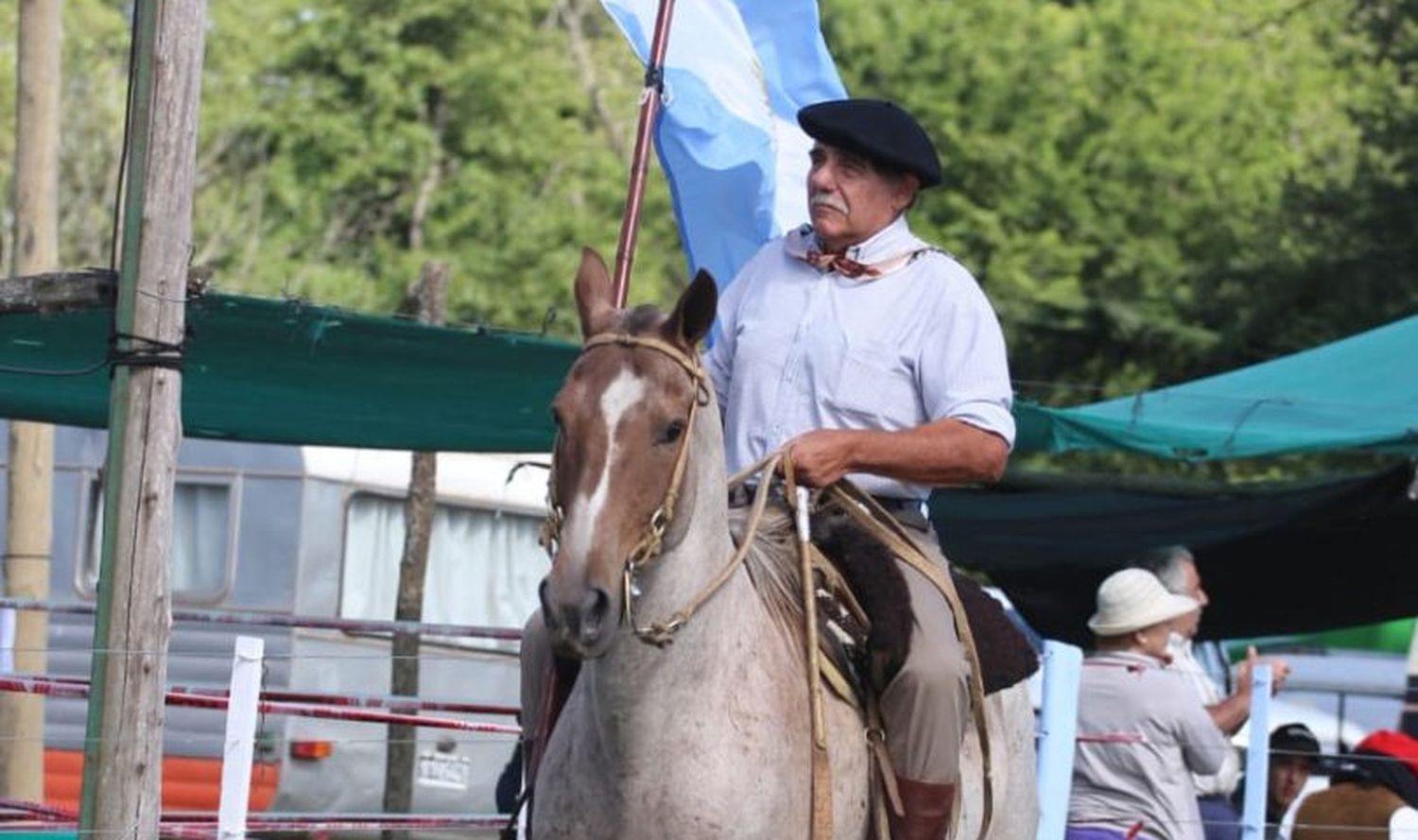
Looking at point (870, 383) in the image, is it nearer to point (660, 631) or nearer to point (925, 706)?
point (925, 706)

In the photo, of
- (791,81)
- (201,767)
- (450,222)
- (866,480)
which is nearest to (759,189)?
(791,81)

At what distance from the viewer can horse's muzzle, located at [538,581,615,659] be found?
16.6 feet

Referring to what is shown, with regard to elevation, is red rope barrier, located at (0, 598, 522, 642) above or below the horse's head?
above

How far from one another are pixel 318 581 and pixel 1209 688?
781 centimetres

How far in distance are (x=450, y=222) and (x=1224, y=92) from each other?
10.7 m

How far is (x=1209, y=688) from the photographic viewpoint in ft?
38.8

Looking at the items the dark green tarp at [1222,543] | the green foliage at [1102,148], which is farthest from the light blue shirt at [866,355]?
the green foliage at [1102,148]

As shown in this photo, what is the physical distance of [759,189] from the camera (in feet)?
36.5

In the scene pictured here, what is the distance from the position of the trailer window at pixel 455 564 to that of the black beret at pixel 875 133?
38.5 ft

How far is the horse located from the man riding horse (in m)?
0.22

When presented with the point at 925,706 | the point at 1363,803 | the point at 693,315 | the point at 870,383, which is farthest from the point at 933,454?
the point at 1363,803

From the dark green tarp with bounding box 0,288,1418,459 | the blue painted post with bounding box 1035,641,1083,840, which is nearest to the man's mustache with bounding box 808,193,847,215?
the dark green tarp with bounding box 0,288,1418,459

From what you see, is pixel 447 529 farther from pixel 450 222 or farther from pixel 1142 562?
pixel 450 222

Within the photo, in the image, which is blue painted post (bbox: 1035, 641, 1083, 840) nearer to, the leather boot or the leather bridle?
the leather boot
